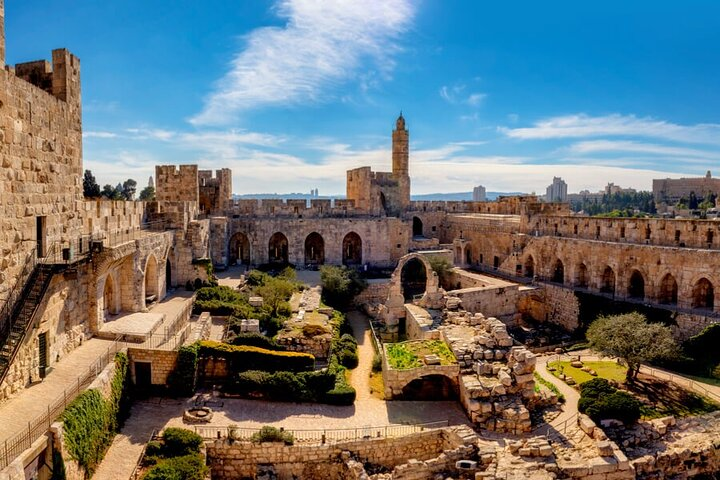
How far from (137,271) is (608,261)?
80.5 ft

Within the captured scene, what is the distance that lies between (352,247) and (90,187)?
24.6 metres

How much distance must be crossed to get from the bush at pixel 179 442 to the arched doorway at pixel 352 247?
Result: 2545cm

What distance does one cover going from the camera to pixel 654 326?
20625mm

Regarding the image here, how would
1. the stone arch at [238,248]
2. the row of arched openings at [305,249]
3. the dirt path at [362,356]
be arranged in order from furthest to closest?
the row of arched openings at [305,249], the stone arch at [238,248], the dirt path at [362,356]

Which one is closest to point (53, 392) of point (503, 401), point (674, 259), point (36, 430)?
point (36, 430)

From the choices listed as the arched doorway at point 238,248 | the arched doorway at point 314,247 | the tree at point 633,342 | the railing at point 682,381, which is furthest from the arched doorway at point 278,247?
the railing at point 682,381

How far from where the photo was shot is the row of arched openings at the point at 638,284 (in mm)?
25047

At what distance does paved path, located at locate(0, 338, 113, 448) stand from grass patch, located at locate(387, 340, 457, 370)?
32.4 feet

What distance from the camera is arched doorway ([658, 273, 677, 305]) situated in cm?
2627

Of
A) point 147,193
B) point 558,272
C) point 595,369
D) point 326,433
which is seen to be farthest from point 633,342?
point 147,193

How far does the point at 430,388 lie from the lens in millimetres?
18891

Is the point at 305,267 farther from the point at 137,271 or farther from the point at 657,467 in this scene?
the point at 657,467

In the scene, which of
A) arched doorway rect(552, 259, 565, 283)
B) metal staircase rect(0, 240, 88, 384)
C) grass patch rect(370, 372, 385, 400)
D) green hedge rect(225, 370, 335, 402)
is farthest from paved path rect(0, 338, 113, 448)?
arched doorway rect(552, 259, 565, 283)

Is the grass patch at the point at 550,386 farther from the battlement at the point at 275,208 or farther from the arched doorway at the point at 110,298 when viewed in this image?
the battlement at the point at 275,208
